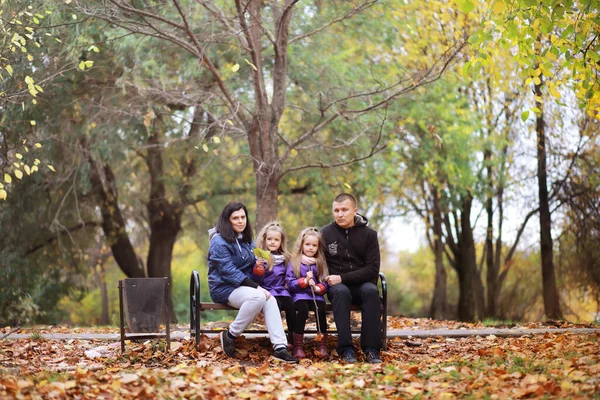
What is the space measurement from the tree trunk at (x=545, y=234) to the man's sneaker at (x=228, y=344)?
965 centimetres

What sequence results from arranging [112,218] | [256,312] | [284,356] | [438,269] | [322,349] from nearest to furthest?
[284,356]
[256,312]
[322,349]
[112,218]
[438,269]

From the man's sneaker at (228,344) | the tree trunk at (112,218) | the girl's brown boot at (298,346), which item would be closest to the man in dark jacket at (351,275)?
the girl's brown boot at (298,346)

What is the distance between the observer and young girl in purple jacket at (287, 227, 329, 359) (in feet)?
23.4

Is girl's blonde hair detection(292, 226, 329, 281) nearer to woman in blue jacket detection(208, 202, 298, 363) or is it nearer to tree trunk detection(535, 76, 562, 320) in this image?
woman in blue jacket detection(208, 202, 298, 363)

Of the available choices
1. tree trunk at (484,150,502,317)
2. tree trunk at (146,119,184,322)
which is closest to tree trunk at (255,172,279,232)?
tree trunk at (146,119,184,322)

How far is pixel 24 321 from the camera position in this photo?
16812 millimetres

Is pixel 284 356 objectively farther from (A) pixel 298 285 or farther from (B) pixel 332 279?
(B) pixel 332 279

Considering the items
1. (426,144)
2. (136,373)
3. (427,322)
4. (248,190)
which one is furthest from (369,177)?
(136,373)

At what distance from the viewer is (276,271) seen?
24.1ft

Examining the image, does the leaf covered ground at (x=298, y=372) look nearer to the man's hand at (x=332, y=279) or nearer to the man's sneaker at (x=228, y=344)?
the man's sneaker at (x=228, y=344)

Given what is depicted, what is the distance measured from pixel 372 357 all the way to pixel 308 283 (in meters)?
0.92

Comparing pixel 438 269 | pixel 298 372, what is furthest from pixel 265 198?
pixel 438 269

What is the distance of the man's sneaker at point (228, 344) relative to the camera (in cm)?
706

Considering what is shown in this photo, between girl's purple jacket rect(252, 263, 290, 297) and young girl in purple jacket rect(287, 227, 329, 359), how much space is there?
78 millimetres
